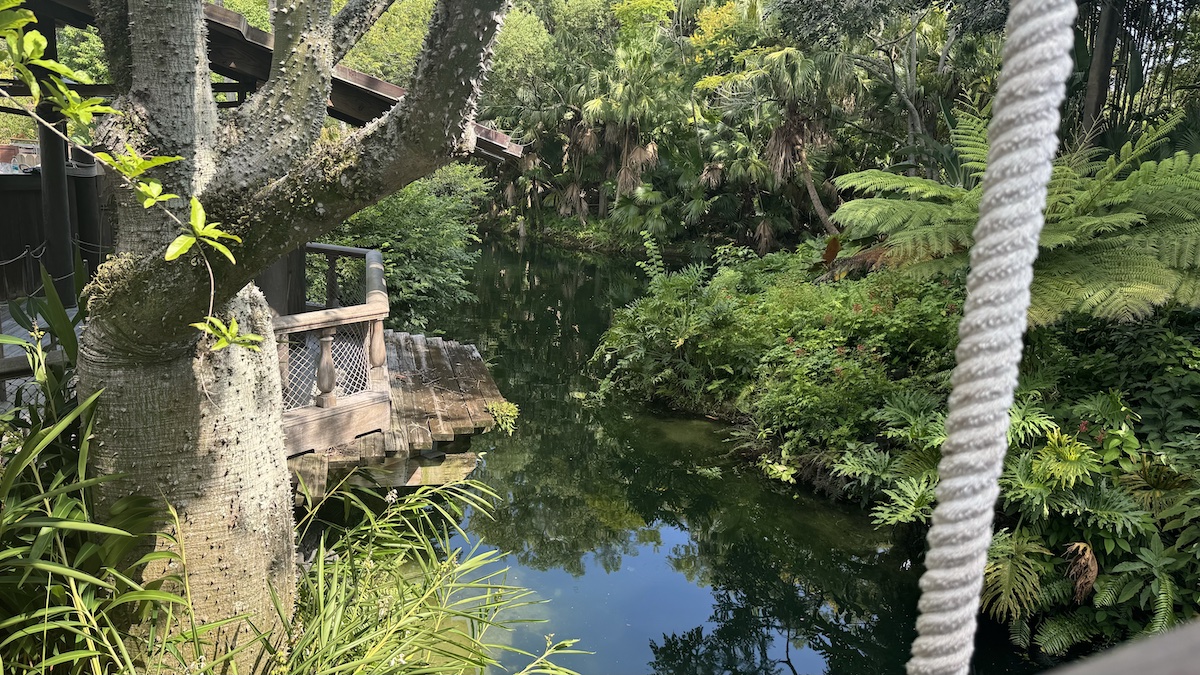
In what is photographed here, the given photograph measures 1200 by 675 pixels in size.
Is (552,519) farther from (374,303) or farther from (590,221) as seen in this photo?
(590,221)

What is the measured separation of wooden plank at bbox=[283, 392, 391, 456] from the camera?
4.46 metres

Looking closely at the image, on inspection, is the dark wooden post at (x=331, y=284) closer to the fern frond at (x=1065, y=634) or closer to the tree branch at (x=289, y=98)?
the tree branch at (x=289, y=98)

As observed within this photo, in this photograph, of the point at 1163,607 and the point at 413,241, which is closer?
the point at 1163,607

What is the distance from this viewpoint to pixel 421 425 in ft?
19.0

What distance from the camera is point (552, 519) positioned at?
24.3 ft

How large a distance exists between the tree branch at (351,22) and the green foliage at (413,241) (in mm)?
7189

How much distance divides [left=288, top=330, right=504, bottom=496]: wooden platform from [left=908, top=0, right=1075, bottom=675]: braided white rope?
387 centimetres

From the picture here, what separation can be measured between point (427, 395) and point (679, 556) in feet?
8.33

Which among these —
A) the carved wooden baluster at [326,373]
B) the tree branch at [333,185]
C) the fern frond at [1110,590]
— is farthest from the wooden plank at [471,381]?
the fern frond at [1110,590]

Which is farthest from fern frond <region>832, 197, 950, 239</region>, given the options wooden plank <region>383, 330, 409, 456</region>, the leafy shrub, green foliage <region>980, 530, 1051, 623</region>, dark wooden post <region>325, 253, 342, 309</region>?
dark wooden post <region>325, 253, 342, 309</region>

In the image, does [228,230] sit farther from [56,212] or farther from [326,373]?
[56,212]

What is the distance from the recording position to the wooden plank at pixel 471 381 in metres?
6.35

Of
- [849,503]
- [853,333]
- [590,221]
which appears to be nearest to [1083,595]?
[849,503]

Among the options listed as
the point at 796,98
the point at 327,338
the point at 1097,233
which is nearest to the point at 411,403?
the point at 327,338
